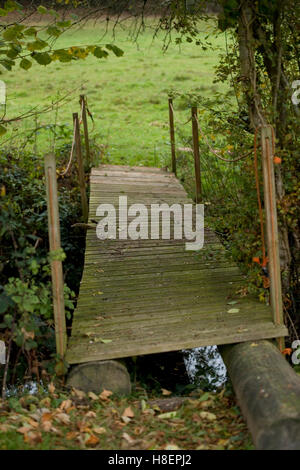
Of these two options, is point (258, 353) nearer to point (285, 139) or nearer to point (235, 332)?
point (235, 332)

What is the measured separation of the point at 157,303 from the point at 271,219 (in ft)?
4.23

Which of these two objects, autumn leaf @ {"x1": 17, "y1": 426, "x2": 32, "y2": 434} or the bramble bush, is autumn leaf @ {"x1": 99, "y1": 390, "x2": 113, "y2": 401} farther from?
autumn leaf @ {"x1": 17, "y1": 426, "x2": 32, "y2": 434}

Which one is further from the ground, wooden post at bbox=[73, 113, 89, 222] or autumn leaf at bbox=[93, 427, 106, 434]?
wooden post at bbox=[73, 113, 89, 222]

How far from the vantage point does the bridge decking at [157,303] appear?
408 centimetres

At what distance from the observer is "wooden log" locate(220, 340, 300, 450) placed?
3021 mm

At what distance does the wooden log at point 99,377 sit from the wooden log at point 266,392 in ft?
2.61

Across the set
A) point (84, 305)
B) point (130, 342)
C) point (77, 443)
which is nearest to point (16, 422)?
point (77, 443)

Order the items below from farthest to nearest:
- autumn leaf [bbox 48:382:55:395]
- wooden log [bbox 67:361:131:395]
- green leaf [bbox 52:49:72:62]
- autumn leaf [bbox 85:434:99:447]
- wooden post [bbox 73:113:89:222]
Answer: wooden post [bbox 73:113:89:222] < green leaf [bbox 52:49:72:62] < wooden log [bbox 67:361:131:395] < autumn leaf [bbox 48:382:55:395] < autumn leaf [bbox 85:434:99:447]

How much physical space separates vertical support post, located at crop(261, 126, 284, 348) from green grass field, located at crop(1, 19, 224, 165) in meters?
7.62

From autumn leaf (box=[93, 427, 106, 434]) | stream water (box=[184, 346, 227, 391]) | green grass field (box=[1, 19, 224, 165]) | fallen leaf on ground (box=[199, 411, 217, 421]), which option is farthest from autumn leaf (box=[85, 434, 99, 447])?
green grass field (box=[1, 19, 224, 165])

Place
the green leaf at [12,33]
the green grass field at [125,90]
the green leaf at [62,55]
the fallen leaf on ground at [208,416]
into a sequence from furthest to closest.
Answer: the green grass field at [125,90] < the green leaf at [62,55] < the green leaf at [12,33] < the fallen leaf on ground at [208,416]

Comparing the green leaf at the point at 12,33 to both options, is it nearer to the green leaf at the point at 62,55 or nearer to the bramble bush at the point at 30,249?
the green leaf at the point at 62,55

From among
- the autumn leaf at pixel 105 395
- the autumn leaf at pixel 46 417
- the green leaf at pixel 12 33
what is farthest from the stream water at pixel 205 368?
the green leaf at pixel 12 33

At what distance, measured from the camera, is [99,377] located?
3.92m
